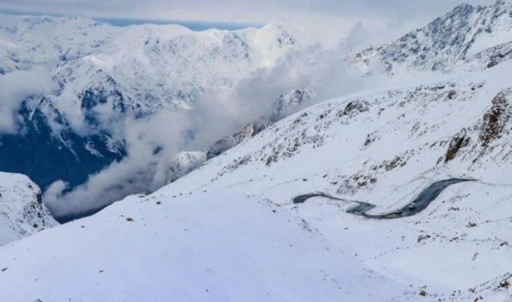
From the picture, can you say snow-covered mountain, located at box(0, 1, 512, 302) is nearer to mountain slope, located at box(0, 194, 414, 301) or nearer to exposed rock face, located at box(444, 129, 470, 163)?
mountain slope, located at box(0, 194, 414, 301)

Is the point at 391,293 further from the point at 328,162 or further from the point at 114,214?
the point at 328,162

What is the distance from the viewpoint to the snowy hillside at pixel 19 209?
344 ft

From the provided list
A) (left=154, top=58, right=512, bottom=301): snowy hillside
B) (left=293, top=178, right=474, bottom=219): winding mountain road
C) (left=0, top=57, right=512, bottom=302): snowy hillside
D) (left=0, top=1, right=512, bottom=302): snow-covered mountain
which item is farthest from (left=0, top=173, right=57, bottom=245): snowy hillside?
(left=293, top=178, right=474, bottom=219): winding mountain road

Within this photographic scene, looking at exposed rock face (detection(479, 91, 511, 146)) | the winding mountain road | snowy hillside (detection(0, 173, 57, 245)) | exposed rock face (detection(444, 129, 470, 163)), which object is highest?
exposed rock face (detection(479, 91, 511, 146))

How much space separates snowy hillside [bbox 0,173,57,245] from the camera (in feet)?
344

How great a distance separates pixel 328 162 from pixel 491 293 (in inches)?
3660

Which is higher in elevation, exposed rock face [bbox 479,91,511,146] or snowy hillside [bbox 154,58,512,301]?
exposed rock face [bbox 479,91,511,146]

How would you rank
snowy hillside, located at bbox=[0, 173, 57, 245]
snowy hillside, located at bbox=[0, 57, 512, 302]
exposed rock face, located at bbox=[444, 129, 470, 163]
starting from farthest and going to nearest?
snowy hillside, located at bbox=[0, 173, 57, 245] < exposed rock face, located at bbox=[444, 129, 470, 163] < snowy hillside, located at bbox=[0, 57, 512, 302]

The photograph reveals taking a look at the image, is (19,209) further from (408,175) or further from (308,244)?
(308,244)

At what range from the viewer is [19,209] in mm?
117062

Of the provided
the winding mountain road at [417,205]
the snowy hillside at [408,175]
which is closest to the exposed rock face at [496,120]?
the snowy hillside at [408,175]

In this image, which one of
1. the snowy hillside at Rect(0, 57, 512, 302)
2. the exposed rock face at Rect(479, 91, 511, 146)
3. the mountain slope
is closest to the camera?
the mountain slope

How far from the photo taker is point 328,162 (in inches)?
4582

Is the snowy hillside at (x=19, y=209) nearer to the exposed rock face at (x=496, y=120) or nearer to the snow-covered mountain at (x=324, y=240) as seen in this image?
the snow-covered mountain at (x=324, y=240)
